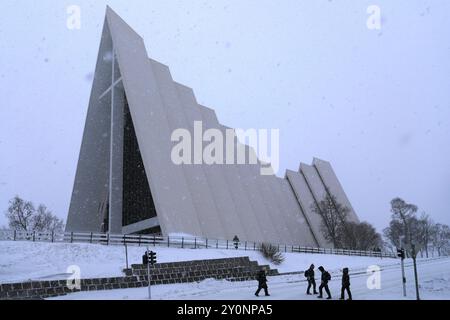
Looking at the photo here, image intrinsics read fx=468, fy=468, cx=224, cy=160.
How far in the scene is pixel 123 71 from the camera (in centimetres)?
3234

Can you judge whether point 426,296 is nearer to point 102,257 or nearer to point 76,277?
point 76,277

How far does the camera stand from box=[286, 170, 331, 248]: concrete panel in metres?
56.9

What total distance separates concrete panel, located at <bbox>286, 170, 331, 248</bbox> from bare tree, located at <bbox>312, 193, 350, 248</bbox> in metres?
1.12

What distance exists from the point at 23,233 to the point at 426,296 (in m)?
18.2

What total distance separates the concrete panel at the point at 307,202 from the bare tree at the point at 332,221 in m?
1.12

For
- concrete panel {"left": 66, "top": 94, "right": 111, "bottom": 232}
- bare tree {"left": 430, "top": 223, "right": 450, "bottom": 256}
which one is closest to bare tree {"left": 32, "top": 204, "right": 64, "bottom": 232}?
concrete panel {"left": 66, "top": 94, "right": 111, "bottom": 232}

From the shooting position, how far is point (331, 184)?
68.4m

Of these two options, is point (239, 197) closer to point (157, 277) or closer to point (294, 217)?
point (294, 217)

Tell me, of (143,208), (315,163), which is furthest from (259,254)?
(315,163)

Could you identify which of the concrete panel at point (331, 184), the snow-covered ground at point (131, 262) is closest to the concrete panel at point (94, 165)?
the snow-covered ground at point (131, 262)

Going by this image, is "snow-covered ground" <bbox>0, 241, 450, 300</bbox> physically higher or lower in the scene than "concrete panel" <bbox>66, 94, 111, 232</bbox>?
lower

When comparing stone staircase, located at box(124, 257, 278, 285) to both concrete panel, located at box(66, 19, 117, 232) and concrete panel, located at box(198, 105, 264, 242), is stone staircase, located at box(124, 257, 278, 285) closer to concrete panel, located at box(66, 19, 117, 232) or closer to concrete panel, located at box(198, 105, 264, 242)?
concrete panel, located at box(198, 105, 264, 242)

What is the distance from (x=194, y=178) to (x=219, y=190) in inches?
155

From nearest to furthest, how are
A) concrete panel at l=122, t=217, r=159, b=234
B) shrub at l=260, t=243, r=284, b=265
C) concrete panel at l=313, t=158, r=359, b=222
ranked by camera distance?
shrub at l=260, t=243, r=284, b=265
concrete panel at l=122, t=217, r=159, b=234
concrete panel at l=313, t=158, r=359, b=222
